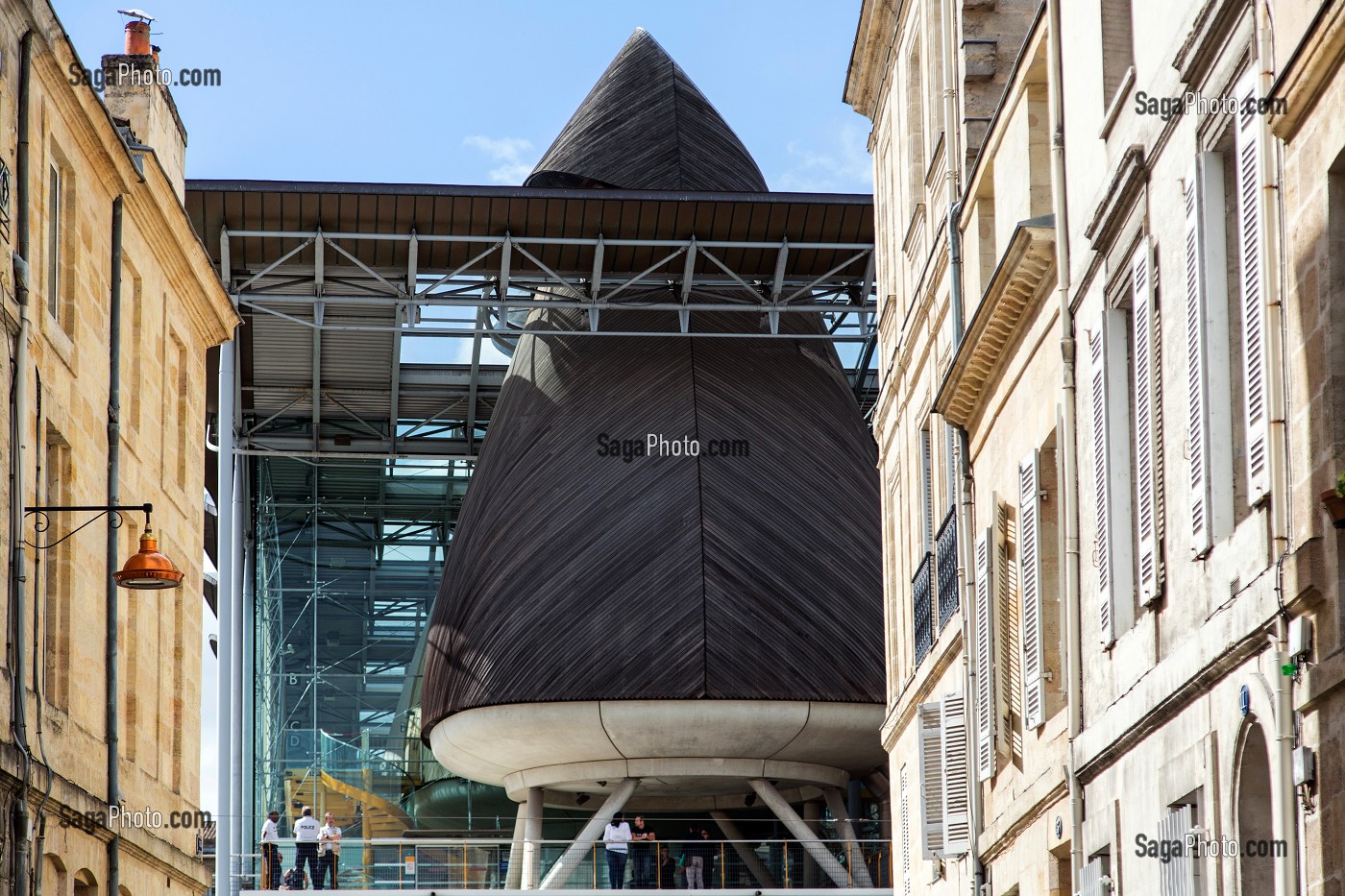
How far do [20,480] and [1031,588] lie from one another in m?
7.38

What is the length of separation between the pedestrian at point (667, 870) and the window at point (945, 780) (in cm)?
1211

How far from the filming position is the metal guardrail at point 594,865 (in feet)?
102

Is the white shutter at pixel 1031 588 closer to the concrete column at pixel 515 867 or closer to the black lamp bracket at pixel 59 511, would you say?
the black lamp bracket at pixel 59 511

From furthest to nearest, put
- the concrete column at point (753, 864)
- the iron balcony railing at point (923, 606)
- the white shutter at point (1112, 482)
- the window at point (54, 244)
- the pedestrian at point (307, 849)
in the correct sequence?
the concrete column at point (753, 864) → the pedestrian at point (307, 849) → the iron balcony railing at point (923, 606) → the window at point (54, 244) → the white shutter at point (1112, 482)

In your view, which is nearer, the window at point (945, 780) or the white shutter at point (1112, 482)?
the white shutter at point (1112, 482)

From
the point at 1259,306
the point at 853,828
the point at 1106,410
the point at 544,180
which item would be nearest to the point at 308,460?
the point at 544,180

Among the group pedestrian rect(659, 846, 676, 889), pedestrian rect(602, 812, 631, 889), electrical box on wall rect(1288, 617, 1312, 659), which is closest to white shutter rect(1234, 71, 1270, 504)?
electrical box on wall rect(1288, 617, 1312, 659)

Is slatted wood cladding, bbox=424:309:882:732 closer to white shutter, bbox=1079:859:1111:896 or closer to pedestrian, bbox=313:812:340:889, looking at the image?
pedestrian, bbox=313:812:340:889

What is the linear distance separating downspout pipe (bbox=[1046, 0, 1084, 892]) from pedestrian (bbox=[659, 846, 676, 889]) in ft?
57.7

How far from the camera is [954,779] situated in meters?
18.4

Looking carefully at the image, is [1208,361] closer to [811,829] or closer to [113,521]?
[113,521]

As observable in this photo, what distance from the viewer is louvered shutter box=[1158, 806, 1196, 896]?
34.5ft

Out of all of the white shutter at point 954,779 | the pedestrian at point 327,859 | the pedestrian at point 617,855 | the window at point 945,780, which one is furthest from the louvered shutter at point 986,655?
the pedestrian at point 327,859

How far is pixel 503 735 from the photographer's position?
114 ft
